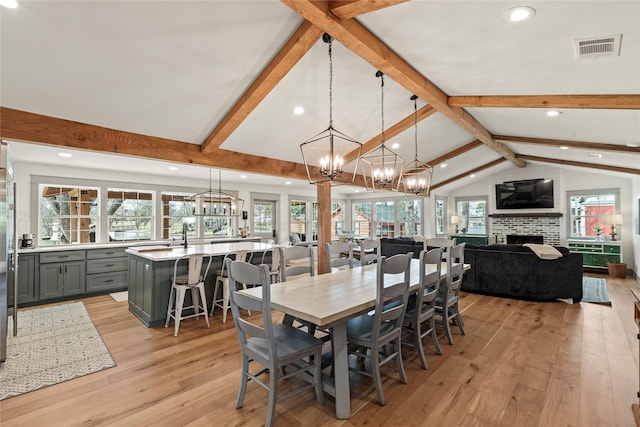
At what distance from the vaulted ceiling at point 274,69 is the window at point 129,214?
1613mm

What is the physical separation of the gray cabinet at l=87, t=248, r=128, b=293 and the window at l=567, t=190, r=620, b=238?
10699 millimetres

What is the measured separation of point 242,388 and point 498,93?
4072 millimetres

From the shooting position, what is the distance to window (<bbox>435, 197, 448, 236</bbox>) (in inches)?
394

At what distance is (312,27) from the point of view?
2.59 meters

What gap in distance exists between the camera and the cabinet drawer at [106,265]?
5211 millimetres

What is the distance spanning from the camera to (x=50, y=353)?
3006mm

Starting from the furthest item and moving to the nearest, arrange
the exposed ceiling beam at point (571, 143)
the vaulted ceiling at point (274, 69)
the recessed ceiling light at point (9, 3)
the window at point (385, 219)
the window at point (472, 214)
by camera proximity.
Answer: the window at point (385, 219) < the window at point (472, 214) < the exposed ceiling beam at point (571, 143) < the vaulted ceiling at point (274, 69) < the recessed ceiling light at point (9, 3)

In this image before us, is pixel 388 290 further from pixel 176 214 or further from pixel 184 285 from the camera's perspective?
pixel 176 214

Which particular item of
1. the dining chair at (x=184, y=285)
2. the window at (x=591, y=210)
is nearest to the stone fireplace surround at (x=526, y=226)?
the window at (x=591, y=210)

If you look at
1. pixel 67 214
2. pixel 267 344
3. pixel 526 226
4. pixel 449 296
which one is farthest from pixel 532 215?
pixel 67 214

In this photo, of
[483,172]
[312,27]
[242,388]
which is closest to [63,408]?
[242,388]

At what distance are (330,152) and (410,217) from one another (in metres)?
8.24

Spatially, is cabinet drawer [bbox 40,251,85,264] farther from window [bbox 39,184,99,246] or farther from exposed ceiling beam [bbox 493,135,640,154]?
exposed ceiling beam [bbox 493,135,640,154]

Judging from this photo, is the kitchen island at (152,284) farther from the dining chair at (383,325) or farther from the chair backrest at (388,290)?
the chair backrest at (388,290)
